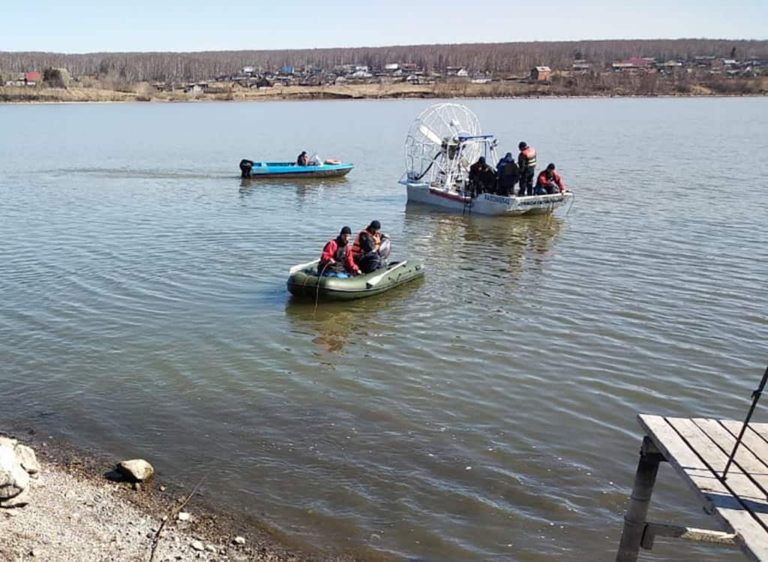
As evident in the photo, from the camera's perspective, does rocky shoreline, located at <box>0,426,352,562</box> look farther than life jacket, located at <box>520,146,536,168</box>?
No

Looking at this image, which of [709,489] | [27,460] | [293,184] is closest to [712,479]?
[709,489]

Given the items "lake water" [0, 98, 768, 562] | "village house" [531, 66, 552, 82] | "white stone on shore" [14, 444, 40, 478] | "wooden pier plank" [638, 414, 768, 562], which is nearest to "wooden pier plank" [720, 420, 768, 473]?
"wooden pier plank" [638, 414, 768, 562]

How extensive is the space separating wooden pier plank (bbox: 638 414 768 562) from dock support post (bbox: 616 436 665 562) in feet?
0.62

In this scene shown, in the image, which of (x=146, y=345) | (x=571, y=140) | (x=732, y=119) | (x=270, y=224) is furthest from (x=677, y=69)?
(x=146, y=345)

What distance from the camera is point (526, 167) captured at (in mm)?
22875

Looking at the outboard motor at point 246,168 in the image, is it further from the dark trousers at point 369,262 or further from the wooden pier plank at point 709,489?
the wooden pier plank at point 709,489

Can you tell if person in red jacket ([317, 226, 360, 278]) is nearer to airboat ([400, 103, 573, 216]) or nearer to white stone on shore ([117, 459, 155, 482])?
white stone on shore ([117, 459, 155, 482])

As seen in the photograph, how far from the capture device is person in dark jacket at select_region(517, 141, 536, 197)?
74.2 ft

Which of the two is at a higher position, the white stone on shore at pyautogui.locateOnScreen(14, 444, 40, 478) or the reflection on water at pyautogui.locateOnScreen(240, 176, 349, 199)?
the white stone on shore at pyautogui.locateOnScreen(14, 444, 40, 478)

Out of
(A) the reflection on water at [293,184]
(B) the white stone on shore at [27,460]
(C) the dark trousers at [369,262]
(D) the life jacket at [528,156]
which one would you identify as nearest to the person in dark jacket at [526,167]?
(D) the life jacket at [528,156]

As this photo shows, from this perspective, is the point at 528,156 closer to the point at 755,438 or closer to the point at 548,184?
the point at 548,184

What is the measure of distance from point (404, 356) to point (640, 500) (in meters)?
5.91

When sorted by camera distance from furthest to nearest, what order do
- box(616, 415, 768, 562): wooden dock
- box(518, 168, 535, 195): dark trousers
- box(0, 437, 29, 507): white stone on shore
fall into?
box(518, 168, 535, 195): dark trousers
box(0, 437, 29, 507): white stone on shore
box(616, 415, 768, 562): wooden dock

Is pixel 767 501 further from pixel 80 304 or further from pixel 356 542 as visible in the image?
pixel 80 304
